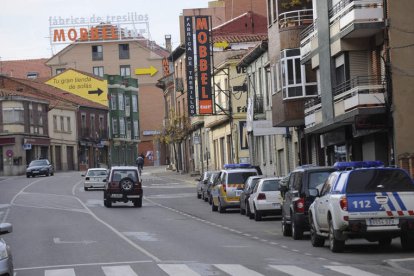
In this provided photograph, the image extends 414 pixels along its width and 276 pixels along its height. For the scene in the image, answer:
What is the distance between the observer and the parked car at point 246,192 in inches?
1474

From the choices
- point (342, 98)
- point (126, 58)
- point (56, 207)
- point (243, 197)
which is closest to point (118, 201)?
point (56, 207)

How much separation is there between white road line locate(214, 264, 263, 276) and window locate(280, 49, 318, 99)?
88.0 ft

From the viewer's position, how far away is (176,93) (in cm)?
9194

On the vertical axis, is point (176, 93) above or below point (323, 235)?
above

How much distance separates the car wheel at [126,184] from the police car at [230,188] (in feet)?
15.9

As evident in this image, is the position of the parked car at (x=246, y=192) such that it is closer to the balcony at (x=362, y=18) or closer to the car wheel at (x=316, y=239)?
the balcony at (x=362, y=18)

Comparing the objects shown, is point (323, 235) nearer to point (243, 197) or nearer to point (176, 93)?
point (243, 197)

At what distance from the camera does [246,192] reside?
3781cm

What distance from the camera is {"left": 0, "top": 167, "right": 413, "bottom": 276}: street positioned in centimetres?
1803

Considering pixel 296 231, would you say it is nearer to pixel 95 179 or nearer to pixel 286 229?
pixel 286 229

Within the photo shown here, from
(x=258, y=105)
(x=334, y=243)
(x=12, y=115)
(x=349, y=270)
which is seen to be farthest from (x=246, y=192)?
(x=12, y=115)

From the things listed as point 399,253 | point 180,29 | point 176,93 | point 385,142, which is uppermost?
point 180,29

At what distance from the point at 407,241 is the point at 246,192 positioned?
17.4m

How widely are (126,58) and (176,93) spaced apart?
38559 millimetres
